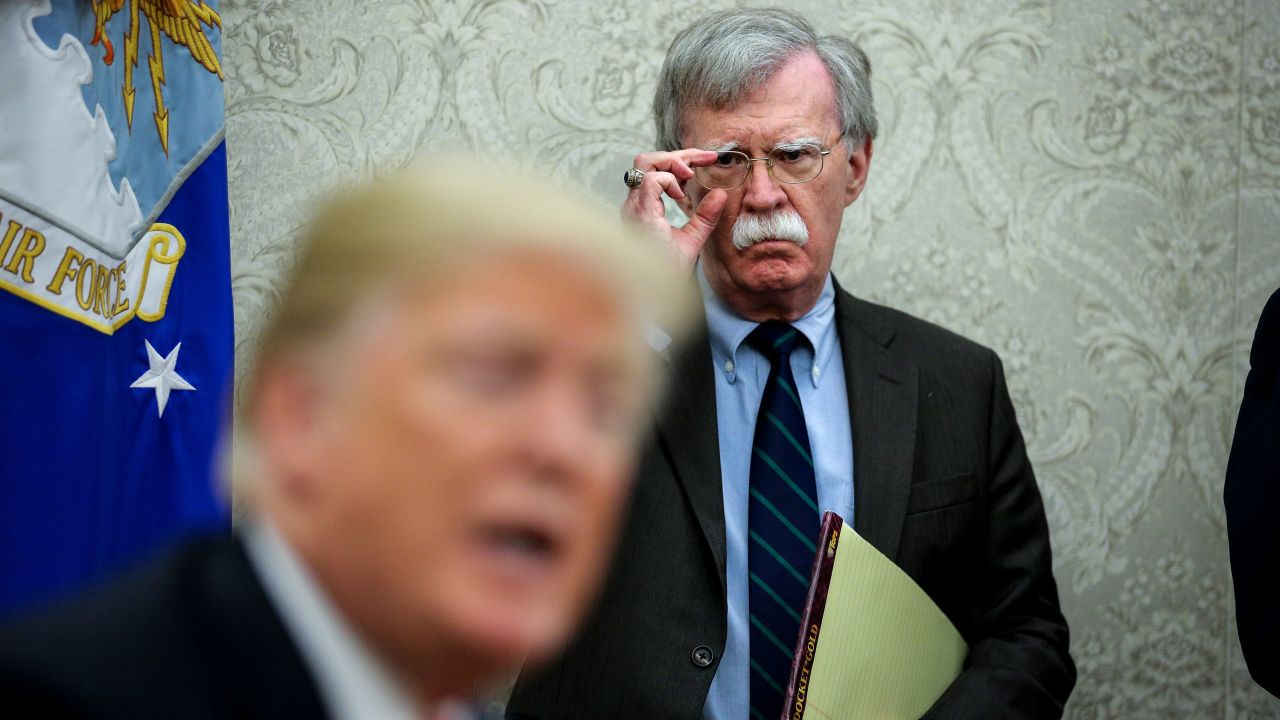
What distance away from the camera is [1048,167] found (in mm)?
2387

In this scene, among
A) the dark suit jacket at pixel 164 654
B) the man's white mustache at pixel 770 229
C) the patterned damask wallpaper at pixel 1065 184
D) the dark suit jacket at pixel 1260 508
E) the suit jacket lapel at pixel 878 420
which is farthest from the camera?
the patterned damask wallpaper at pixel 1065 184

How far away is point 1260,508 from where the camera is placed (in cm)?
140

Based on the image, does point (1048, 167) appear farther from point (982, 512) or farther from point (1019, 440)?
point (982, 512)

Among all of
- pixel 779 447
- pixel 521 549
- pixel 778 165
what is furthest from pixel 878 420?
pixel 521 549

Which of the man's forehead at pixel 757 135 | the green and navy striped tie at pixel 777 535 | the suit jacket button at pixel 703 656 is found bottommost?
the suit jacket button at pixel 703 656

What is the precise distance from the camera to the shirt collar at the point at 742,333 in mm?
1796

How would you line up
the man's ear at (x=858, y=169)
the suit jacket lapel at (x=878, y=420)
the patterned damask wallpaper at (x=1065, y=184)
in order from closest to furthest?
the suit jacket lapel at (x=878, y=420), the man's ear at (x=858, y=169), the patterned damask wallpaper at (x=1065, y=184)

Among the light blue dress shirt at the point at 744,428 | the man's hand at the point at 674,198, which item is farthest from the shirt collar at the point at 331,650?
the man's hand at the point at 674,198

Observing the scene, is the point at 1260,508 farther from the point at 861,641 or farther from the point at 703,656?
the point at 703,656

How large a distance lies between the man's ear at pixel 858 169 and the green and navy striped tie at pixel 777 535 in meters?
0.38

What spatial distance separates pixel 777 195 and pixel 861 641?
2.19ft

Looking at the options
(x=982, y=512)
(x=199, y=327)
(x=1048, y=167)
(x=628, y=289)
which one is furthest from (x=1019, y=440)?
(x=628, y=289)

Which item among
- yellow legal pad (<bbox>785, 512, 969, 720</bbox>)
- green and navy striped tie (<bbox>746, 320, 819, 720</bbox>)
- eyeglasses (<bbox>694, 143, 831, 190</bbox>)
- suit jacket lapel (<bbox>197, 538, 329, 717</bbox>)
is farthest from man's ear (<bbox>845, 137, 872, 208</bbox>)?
suit jacket lapel (<bbox>197, 538, 329, 717</bbox>)

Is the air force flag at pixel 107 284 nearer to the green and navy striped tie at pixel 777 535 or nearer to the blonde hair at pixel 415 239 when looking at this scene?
the green and navy striped tie at pixel 777 535
